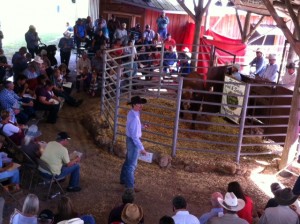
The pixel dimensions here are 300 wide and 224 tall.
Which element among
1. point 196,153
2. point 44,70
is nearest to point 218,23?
point 44,70

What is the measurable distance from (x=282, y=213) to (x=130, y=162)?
310 centimetres

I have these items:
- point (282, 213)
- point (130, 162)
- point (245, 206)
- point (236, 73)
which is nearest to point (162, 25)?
point (236, 73)

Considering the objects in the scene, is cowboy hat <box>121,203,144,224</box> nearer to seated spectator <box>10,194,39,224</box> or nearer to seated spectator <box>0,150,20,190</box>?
seated spectator <box>10,194,39,224</box>

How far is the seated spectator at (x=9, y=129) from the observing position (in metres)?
7.93

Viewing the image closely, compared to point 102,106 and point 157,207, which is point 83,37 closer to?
point 102,106

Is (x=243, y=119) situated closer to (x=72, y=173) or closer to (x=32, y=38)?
(x=72, y=173)

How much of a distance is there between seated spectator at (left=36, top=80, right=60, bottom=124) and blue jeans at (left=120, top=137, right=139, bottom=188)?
3.59m

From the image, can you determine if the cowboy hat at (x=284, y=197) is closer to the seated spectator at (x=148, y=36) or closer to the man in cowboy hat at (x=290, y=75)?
the man in cowboy hat at (x=290, y=75)

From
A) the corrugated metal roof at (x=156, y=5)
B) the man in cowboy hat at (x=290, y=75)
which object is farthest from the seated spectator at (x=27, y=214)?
the corrugated metal roof at (x=156, y=5)

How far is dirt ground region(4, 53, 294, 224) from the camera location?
7311mm

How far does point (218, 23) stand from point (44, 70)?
12.8 m

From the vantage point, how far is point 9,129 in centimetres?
796

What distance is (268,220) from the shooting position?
5.23 metres

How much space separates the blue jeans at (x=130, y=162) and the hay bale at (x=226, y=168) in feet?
6.72
